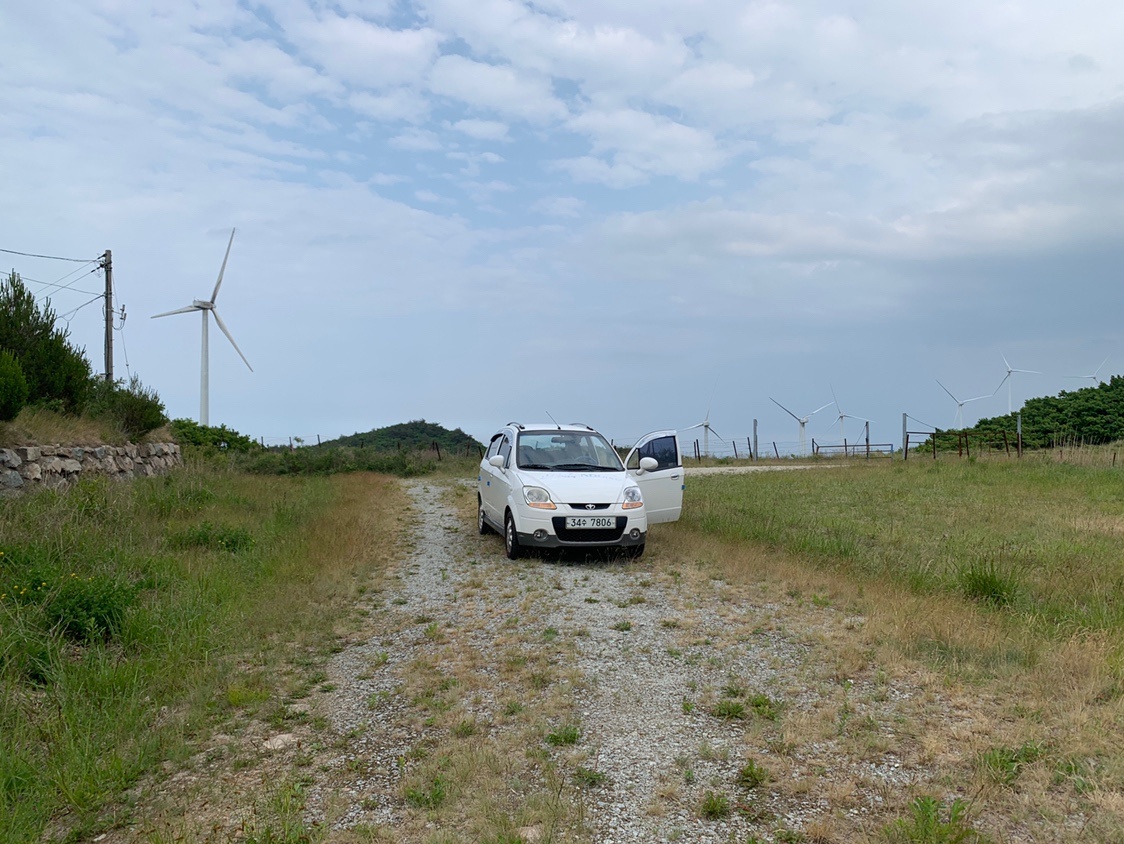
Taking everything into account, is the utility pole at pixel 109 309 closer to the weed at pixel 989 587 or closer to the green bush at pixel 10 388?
the green bush at pixel 10 388

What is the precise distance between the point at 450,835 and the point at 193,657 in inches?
142

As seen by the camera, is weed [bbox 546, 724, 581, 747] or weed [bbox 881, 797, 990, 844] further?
weed [bbox 546, 724, 581, 747]

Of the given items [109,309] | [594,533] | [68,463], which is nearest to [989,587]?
[594,533]

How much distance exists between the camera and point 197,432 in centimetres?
3152

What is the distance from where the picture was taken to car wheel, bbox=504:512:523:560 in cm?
1065

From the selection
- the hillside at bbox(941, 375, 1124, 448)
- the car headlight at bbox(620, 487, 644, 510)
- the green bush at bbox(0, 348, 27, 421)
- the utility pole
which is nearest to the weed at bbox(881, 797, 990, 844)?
the car headlight at bbox(620, 487, 644, 510)

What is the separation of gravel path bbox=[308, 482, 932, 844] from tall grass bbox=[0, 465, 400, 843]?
973 mm

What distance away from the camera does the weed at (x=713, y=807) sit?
12.4 ft

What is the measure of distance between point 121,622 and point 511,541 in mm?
4967

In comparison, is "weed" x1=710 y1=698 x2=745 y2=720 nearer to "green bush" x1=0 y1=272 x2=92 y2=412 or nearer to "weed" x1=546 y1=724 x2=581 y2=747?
"weed" x1=546 y1=724 x2=581 y2=747

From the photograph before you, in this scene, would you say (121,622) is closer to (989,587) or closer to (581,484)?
(581,484)

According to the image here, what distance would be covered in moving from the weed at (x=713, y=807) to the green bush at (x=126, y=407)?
1657cm

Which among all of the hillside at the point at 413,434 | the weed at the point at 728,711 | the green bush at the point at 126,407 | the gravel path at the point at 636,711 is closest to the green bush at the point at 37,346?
the green bush at the point at 126,407

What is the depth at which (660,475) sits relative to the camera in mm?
11633
